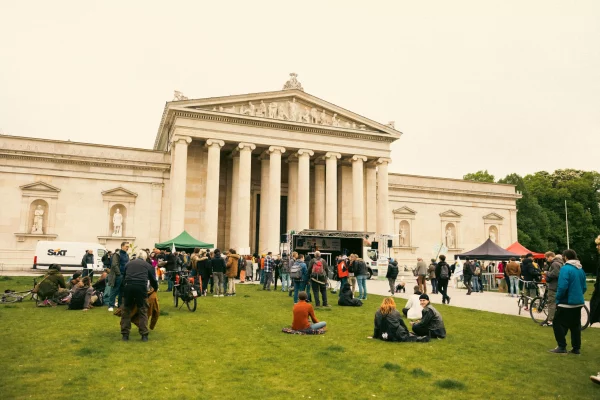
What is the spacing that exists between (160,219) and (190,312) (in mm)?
26694

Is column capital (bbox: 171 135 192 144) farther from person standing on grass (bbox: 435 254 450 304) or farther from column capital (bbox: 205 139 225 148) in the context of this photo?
person standing on grass (bbox: 435 254 450 304)

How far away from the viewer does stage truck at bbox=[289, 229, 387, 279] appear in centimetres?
3566

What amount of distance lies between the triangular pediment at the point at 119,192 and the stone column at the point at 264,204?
10.7 m

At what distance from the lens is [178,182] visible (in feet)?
119

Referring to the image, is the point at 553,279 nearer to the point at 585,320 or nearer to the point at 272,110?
the point at 585,320

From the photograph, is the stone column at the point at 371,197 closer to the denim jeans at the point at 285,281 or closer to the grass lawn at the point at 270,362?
the denim jeans at the point at 285,281

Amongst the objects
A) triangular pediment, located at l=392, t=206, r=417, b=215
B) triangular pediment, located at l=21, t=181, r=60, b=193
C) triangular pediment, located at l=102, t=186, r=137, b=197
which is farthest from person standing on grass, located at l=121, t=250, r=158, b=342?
triangular pediment, located at l=392, t=206, r=417, b=215

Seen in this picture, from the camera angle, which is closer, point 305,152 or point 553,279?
point 553,279

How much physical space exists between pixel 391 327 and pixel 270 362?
3332 millimetres

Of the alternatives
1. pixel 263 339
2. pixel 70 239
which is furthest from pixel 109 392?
pixel 70 239

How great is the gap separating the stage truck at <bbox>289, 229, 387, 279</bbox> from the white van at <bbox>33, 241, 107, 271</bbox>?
14226 millimetres

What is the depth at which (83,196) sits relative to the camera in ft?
125

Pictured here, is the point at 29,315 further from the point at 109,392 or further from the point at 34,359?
the point at 109,392

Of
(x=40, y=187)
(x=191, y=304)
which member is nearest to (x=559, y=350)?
(x=191, y=304)
